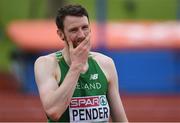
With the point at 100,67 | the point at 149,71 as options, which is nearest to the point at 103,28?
the point at 149,71

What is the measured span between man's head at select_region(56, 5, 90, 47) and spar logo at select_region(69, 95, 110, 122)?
272 mm

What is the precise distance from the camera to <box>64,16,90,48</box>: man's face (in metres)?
3.28

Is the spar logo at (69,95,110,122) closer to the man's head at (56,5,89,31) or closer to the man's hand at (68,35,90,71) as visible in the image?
the man's hand at (68,35,90,71)

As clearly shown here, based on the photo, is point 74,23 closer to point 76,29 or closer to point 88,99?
point 76,29

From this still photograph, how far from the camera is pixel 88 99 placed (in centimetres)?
337

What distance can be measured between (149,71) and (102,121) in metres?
10.3

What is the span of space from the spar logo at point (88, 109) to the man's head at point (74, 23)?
0.89ft

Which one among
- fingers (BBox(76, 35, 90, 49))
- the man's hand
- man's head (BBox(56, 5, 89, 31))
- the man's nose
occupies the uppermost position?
man's head (BBox(56, 5, 89, 31))

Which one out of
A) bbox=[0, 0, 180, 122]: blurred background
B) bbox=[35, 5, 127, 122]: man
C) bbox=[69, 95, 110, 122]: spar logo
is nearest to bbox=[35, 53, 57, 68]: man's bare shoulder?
bbox=[35, 5, 127, 122]: man

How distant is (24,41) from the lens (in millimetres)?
13750

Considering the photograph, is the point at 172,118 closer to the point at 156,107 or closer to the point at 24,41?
the point at 156,107

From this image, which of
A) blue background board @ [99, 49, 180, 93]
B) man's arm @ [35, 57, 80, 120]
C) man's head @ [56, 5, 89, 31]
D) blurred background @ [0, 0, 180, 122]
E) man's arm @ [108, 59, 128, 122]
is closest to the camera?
man's arm @ [35, 57, 80, 120]

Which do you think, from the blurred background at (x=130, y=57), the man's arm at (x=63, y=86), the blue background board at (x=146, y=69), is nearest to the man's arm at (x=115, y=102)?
the man's arm at (x=63, y=86)

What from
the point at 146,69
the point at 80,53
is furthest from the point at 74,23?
the point at 146,69
